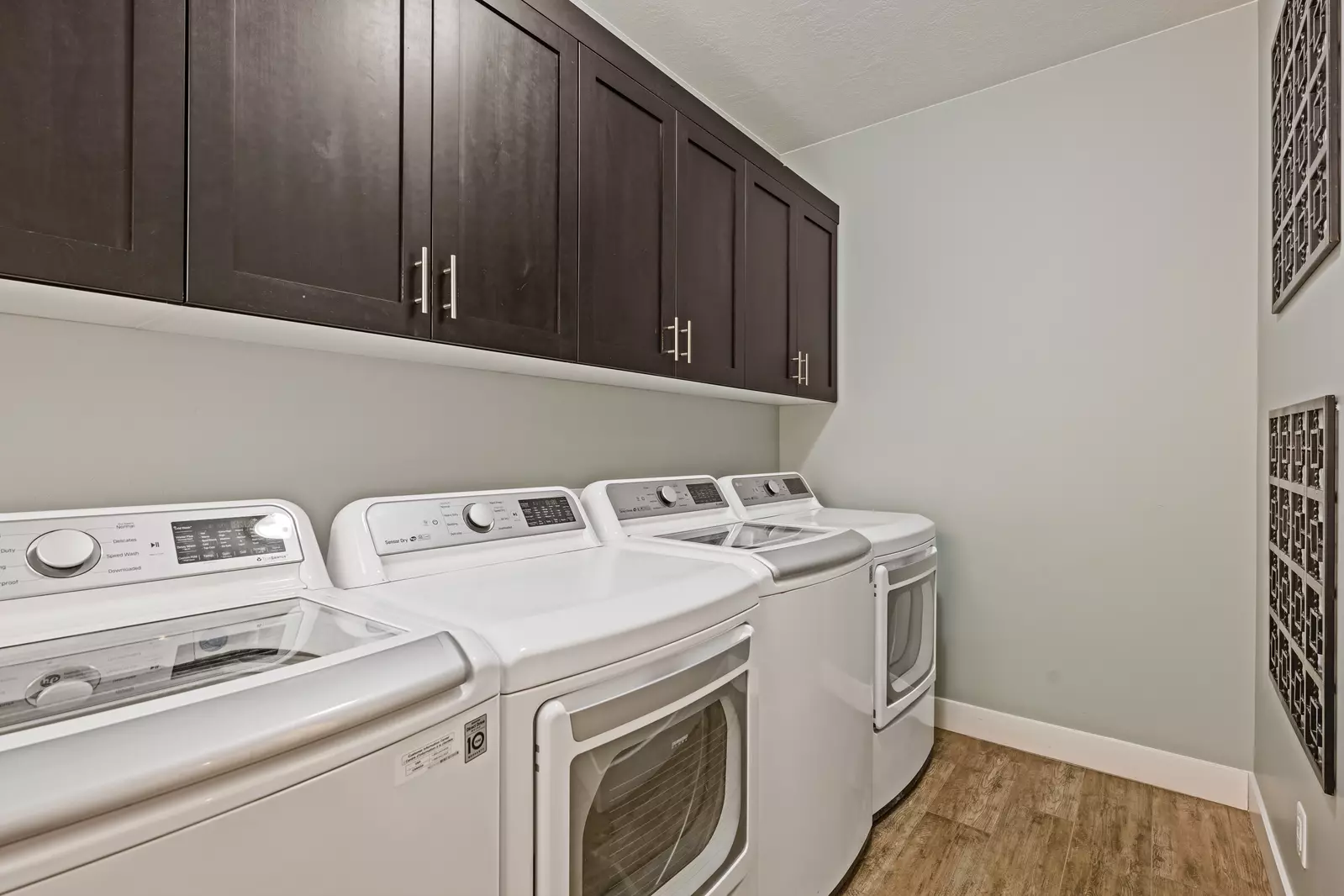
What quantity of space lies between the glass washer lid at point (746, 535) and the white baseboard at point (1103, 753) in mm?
1260

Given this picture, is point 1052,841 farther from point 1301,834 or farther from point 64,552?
point 64,552

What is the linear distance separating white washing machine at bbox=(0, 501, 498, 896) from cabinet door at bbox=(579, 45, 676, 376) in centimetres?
95

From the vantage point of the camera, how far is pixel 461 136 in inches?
54.1

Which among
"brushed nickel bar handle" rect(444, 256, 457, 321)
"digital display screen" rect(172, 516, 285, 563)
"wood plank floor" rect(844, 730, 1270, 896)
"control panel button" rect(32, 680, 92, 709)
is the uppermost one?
"brushed nickel bar handle" rect(444, 256, 457, 321)

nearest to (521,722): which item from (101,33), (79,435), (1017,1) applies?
(79,435)

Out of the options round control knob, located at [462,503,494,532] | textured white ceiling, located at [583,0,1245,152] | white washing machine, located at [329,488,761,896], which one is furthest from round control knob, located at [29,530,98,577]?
textured white ceiling, located at [583,0,1245,152]

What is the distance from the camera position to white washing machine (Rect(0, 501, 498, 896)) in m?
0.57

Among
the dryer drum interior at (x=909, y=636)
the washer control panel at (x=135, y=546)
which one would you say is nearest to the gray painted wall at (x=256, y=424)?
the washer control panel at (x=135, y=546)

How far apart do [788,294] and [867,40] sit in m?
0.89

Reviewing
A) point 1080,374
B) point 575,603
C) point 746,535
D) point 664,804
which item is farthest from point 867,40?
point 664,804

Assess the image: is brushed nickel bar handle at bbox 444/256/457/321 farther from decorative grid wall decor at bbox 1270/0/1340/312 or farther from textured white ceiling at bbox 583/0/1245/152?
decorative grid wall decor at bbox 1270/0/1340/312

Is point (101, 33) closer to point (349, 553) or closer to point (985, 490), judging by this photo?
point (349, 553)

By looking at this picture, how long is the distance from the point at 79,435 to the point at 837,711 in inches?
67.4

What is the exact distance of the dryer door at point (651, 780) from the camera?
3.15ft
